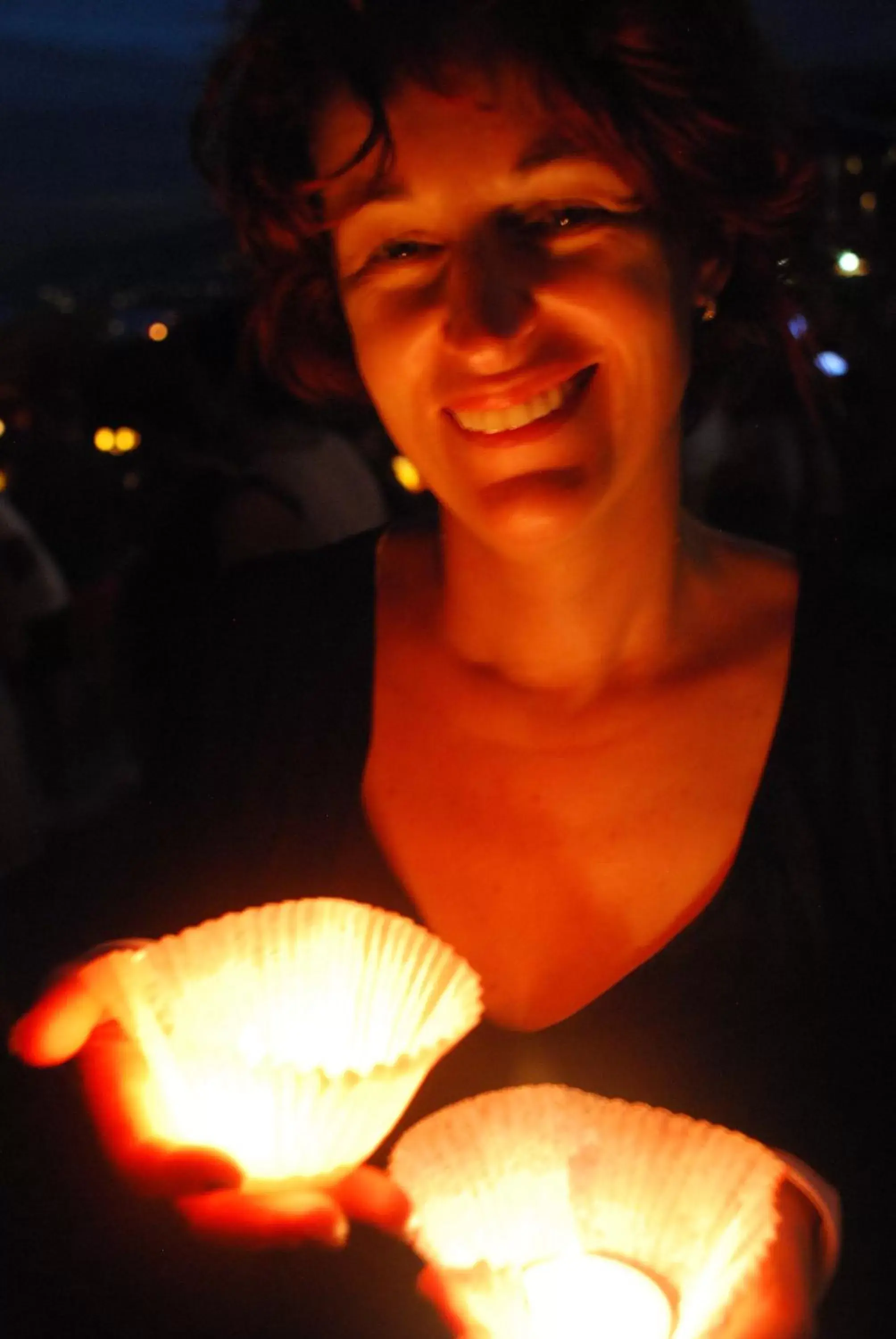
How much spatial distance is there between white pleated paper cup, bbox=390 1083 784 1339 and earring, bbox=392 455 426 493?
3004 mm

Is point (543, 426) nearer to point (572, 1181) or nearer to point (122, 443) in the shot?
point (572, 1181)

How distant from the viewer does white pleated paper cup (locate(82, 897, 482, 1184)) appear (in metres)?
1.21

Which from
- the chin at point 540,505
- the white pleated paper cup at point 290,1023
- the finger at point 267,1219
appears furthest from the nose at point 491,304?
the finger at point 267,1219

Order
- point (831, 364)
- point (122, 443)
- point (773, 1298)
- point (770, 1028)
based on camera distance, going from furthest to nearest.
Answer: point (122, 443) → point (831, 364) → point (770, 1028) → point (773, 1298)

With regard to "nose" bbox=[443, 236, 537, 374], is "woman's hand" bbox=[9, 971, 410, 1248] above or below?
below

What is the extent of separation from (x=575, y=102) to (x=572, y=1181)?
1.11 meters

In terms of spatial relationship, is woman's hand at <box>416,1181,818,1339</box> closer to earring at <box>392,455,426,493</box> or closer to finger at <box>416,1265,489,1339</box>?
finger at <box>416,1265,489,1339</box>

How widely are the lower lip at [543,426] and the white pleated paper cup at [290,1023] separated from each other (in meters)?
0.54

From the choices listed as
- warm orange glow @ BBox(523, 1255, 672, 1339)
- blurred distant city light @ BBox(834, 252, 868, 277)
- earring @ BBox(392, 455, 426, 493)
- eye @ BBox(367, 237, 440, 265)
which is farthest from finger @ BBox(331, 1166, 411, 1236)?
earring @ BBox(392, 455, 426, 493)

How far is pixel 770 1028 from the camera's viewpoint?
4.91ft

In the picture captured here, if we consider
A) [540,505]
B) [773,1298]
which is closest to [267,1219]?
[773,1298]

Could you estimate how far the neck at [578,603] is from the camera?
1599 millimetres

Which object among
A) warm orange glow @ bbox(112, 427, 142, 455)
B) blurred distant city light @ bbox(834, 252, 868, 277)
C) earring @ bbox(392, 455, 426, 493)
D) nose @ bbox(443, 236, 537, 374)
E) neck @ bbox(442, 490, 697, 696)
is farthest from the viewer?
warm orange glow @ bbox(112, 427, 142, 455)

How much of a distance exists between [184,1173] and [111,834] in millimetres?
3430
